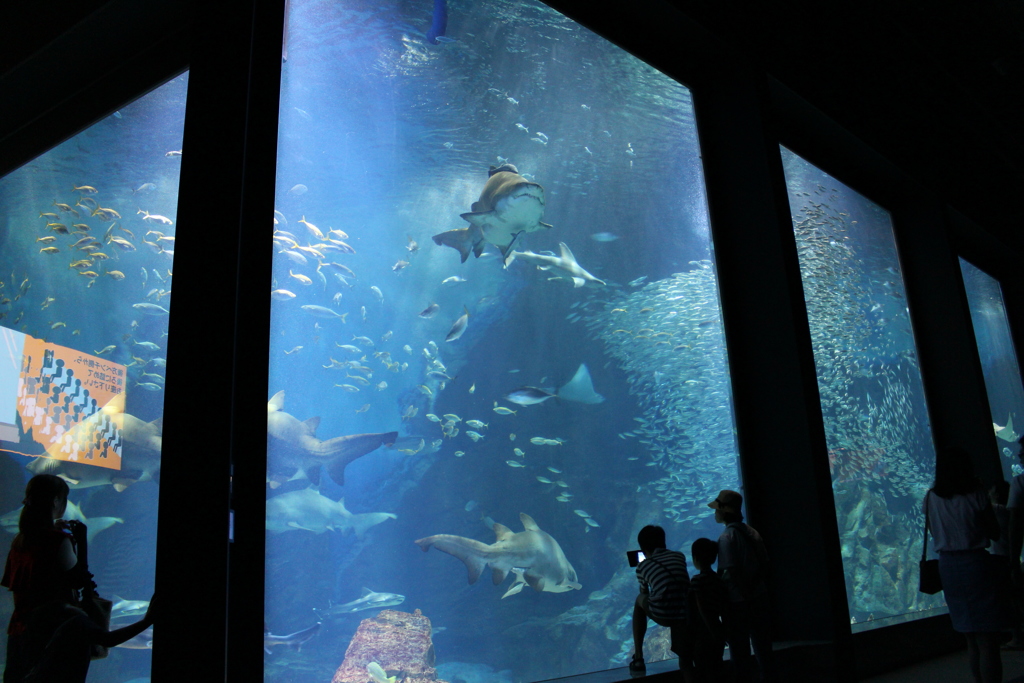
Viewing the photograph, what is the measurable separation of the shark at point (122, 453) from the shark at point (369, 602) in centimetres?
141

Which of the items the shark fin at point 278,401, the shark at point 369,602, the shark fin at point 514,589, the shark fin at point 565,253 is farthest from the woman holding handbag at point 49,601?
the shark fin at point 565,253

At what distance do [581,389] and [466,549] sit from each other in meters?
2.14

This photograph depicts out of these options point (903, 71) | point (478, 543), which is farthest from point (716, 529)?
point (903, 71)

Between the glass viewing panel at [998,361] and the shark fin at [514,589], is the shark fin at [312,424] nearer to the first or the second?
the shark fin at [514,589]

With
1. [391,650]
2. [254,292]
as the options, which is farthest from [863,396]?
[254,292]

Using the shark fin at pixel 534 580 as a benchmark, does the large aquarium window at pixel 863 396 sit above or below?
above

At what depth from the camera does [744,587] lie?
2998 millimetres

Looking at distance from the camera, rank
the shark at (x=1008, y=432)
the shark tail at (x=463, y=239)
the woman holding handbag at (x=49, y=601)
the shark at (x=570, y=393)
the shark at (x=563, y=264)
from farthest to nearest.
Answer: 1. the shark at (x=1008, y=432)
2. the shark at (x=563, y=264)
3. the shark at (x=570, y=393)
4. the shark tail at (x=463, y=239)
5. the woman holding handbag at (x=49, y=601)

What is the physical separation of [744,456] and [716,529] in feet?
9.63

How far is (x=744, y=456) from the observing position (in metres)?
4.21

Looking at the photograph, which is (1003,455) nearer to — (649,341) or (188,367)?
(649,341)

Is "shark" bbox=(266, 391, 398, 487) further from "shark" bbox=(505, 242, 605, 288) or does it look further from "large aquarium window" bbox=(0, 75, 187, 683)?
"shark" bbox=(505, 242, 605, 288)

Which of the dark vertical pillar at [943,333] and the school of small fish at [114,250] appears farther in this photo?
the dark vertical pillar at [943,333]

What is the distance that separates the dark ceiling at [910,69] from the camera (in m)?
4.66
